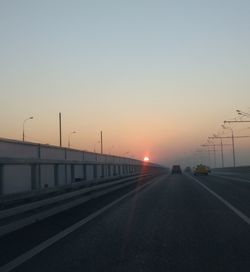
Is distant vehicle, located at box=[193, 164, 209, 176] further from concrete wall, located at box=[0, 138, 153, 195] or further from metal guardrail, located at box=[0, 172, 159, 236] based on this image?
metal guardrail, located at box=[0, 172, 159, 236]

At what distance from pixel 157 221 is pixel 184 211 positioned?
3.54m

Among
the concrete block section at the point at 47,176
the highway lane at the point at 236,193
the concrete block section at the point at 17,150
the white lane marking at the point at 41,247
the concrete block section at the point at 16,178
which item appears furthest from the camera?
the highway lane at the point at 236,193

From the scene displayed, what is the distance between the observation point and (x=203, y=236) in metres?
13.0

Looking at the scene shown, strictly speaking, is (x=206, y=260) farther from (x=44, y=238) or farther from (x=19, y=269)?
(x=44, y=238)

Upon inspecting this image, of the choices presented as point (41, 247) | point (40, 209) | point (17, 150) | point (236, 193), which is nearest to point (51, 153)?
point (17, 150)

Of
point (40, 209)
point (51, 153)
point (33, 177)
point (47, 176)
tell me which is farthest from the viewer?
point (51, 153)

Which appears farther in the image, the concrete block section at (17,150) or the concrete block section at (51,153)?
the concrete block section at (51,153)

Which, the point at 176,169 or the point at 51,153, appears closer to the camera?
the point at 51,153

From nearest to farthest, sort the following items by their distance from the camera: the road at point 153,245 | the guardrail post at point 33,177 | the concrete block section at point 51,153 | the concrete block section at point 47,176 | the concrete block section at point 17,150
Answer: the road at point 153,245 → the guardrail post at point 33,177 → the concrete block section at point 47,176 → the concrete block section at point 17,150 → the concrete block section at point 51,153

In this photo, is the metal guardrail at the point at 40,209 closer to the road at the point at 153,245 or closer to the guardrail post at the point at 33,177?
the guardrail post at the point at 33,177

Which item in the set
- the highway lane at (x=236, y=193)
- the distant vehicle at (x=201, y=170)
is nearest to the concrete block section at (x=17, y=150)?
the highway lane at (x=236, y=193)

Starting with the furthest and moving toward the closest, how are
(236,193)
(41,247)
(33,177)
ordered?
(236,193), (33,177), (41,247)

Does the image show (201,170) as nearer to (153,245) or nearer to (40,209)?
(40,209)

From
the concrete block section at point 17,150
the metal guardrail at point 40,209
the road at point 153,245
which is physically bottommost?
the road at point 153,245
